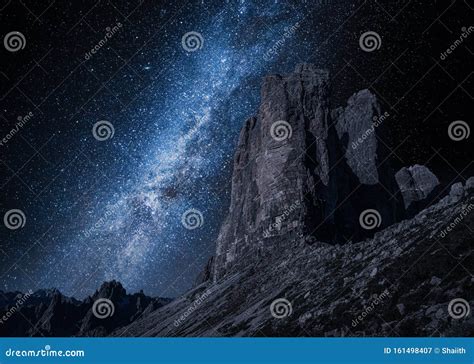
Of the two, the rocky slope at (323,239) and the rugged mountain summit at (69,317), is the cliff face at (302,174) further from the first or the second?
the rugged mountain summit at (69,317)

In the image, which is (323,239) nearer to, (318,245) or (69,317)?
(318,245)

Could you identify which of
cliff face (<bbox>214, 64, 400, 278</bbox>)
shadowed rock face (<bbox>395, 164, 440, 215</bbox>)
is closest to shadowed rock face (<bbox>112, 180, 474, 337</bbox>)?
cliff face (<bbox>214, 64, 400, 278</bbox>)

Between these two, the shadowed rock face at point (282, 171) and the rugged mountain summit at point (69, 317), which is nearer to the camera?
the shadowed rock face at point (282, 171)

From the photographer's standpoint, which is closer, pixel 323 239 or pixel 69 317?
pixel 323 239

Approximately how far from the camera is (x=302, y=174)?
85062mm

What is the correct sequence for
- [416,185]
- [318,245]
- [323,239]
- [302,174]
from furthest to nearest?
[416,185], [302,174], [323,239], [318,245]

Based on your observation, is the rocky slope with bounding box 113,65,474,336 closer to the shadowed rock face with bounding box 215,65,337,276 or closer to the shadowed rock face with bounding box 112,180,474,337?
the shadowed rock face with bounding box 112,180,474,337

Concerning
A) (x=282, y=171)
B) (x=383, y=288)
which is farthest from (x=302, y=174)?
(x=383, y=288)

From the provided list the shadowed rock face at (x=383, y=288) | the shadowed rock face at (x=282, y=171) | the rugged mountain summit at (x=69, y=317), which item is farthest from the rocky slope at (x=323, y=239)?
the rugged mountain summit at (x=69, y=317)

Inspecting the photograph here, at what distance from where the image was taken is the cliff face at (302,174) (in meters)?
81.8

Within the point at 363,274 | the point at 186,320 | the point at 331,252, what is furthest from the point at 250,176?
the point at 363,274

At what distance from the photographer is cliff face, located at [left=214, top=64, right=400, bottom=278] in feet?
268

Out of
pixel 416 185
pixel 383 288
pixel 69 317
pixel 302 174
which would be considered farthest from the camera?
pixel 69 317
